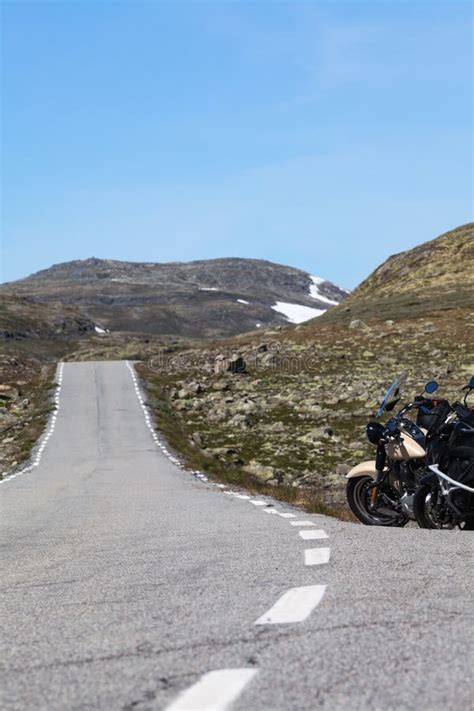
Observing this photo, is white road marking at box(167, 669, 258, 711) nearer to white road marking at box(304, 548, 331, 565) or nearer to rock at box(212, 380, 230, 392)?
white road marking at box(304, 548, 331, 565)

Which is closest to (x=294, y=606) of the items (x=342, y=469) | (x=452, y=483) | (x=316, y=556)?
(x=316, y=556)

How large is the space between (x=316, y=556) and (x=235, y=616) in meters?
2.46

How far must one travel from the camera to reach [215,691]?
4047 mm

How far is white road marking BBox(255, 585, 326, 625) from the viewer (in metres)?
5.48

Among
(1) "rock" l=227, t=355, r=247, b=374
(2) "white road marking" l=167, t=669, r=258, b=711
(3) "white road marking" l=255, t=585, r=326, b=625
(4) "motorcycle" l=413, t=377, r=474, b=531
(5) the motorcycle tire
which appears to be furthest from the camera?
(1) "rock" l=227, t=355, r=247, b=374

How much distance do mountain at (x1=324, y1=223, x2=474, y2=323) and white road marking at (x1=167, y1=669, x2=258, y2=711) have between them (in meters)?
62.5

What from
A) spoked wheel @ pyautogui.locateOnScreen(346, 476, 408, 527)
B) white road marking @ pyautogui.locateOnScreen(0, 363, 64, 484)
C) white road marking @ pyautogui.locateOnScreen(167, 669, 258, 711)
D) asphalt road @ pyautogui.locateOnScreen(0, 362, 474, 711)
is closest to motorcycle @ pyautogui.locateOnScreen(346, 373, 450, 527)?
spoked wheel @ pyautogui.locateOnScreen(346, 476, 408, 527)

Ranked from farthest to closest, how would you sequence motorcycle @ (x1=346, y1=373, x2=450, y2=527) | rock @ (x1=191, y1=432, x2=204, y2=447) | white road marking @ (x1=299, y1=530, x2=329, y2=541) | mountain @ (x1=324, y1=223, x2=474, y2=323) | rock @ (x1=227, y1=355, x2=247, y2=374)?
mountain @ (x1=324, y1=223, x2=474, y2=323) < rock @ (x1=227, y1=355, x2=247, y2=374) < rock @ (x1=191, y1=432, x2=204, y2=447) < motorcycle @ (x1=346, y1=373, x2=450, y2=527) < white road marking @ (x1=299, y1=530, x2=329, y2=541)

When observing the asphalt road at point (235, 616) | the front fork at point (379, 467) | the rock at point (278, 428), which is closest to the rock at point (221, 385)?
the rock at point (278, 428)

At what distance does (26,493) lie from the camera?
19.7 metres

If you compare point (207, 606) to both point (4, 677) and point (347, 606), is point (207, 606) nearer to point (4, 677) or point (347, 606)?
point (347, 606)

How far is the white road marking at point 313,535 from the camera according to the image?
9.47 metres

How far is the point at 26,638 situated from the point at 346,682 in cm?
219

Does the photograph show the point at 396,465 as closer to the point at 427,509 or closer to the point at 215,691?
the point at 427,509
